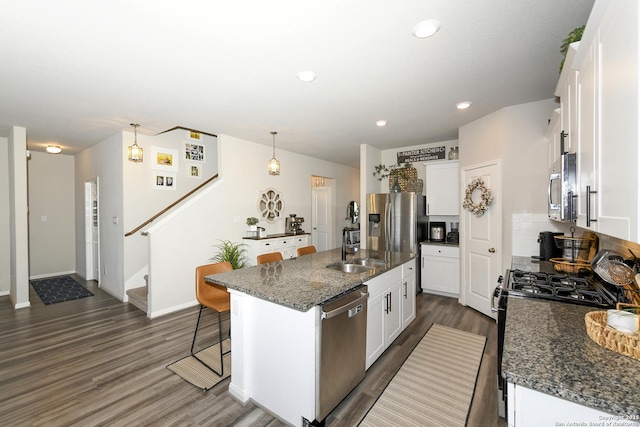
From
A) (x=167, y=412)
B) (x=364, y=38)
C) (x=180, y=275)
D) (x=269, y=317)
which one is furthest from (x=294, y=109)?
(x=167, y=412)

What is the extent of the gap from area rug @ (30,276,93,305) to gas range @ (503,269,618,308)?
6006 millimetres

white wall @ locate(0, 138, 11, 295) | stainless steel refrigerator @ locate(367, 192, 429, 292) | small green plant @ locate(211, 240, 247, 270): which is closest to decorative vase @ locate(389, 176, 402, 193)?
stainless steel refrigerator @ locate(367, 192, 429, 292)

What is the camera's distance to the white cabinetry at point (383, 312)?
7.94 ft

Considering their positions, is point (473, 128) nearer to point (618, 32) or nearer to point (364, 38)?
point (364, 38)

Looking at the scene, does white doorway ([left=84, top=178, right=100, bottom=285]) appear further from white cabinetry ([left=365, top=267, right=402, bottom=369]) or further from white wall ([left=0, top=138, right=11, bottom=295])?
white cabinetry ([left=365, top=267, right=402, bottom=369])

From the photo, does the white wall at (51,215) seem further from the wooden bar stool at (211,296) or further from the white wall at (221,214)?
the wooden bar stool at (211,296)

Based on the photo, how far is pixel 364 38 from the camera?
1989mm

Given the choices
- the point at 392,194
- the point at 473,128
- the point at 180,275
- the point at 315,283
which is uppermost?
the point at 473,128

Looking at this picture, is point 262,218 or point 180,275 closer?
point 180,275

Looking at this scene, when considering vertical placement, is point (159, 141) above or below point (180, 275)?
above

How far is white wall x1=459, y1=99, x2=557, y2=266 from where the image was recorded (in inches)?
128

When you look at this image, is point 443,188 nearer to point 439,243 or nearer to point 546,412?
point 439,243

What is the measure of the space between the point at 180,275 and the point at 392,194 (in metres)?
3.62

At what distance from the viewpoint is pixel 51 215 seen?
5.90 meters
